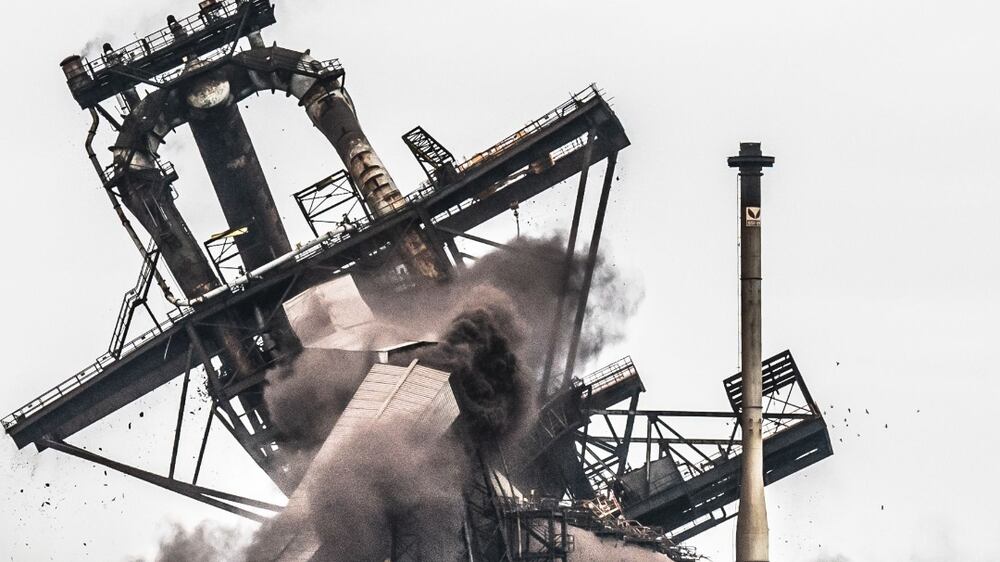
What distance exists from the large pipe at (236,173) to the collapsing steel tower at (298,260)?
0.07m

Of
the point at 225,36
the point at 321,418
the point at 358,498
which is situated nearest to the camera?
the point at 358,498

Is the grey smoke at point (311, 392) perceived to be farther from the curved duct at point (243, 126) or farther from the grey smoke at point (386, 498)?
the grey smoke at point (386, 498)

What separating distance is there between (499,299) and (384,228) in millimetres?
6257

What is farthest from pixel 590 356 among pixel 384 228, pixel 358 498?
pixel 358 498

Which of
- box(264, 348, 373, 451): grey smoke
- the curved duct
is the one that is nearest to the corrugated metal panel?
box(264, 348, 373, 451): grey smoke

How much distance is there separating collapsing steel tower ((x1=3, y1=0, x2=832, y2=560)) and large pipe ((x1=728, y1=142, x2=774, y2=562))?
22.2ft

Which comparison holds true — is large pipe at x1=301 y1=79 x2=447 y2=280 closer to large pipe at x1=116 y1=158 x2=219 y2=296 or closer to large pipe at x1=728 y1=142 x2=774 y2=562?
large pipe at x1=116 y1=158 x2=219 y2=296

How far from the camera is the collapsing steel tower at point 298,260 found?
5027 inches

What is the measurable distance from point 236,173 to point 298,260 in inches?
286

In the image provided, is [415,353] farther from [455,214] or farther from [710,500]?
[710,500]

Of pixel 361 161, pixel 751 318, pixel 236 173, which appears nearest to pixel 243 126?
pixel 236 173

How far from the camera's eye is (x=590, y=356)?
442 ft

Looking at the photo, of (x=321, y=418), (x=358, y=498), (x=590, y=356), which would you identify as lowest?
(x=358, y=498)

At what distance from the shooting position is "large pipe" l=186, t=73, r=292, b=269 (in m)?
132
